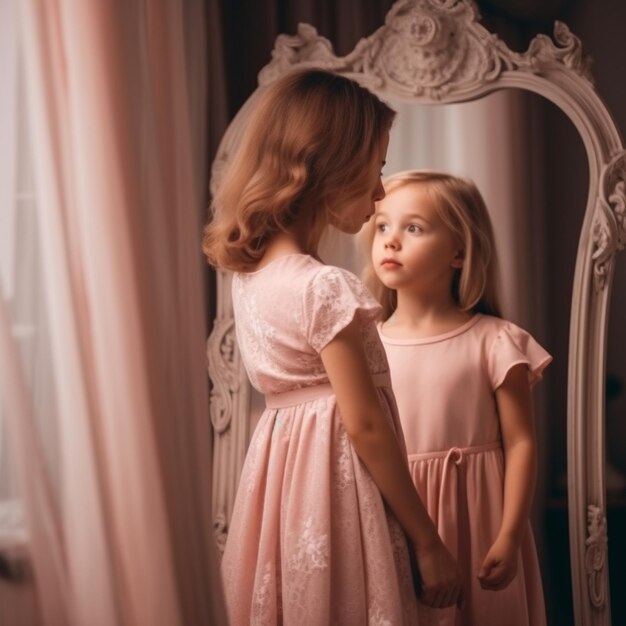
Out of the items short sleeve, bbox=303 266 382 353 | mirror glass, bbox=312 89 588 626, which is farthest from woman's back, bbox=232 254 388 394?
mirror glass, bbox=312 89 588 626

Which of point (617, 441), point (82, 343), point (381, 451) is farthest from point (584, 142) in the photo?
point (82, 343)

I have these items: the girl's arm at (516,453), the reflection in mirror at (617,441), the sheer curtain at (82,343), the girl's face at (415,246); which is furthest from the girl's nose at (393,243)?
the sheer curtain at (82,343)

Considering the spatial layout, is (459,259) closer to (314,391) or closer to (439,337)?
(439,337)

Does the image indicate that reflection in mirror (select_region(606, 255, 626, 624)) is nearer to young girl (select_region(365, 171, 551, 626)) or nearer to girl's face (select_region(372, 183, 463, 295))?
young girl (select_region(365, 171, 551, 626))

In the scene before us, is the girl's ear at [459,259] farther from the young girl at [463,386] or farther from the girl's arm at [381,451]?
the girl's arm at [381,451]

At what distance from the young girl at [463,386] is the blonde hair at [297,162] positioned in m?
0.31

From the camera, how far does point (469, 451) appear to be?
1.38 meters

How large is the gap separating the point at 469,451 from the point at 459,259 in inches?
11.5

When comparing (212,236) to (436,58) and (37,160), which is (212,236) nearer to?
(37,160)

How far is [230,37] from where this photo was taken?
6.03 ft

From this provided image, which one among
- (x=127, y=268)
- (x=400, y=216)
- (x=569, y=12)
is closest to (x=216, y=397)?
(x=400, y=216)

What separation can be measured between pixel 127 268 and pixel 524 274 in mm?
783

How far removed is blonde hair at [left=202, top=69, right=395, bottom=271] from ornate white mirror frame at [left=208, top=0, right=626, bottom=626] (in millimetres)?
444

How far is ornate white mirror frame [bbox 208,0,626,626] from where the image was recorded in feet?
4.77
